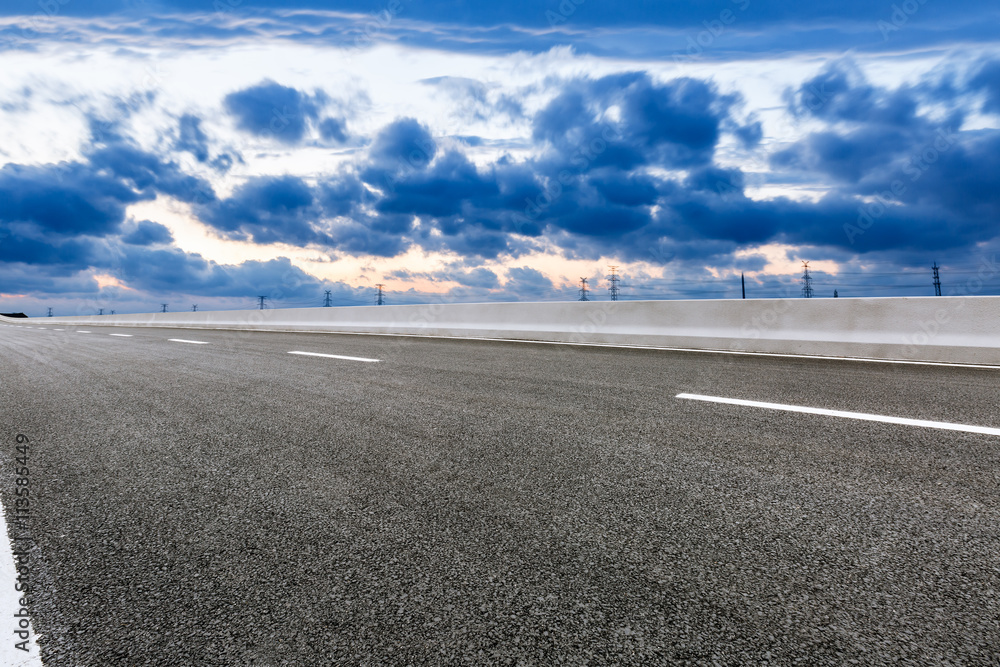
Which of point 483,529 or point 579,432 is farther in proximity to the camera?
point 579,432

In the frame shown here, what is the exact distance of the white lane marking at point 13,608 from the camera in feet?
5.72

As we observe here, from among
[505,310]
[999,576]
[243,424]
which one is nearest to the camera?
[999,576]

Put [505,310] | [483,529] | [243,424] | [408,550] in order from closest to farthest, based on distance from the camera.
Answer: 1. [408,550]
2. [483,529]
3. [243,424]
4. [505,310]

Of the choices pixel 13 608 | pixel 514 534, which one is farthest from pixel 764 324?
pixel 13 608

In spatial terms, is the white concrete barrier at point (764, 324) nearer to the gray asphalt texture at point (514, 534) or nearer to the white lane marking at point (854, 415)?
the gray asphalt texture at point (514, 534)

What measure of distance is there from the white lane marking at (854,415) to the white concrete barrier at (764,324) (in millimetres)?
5341

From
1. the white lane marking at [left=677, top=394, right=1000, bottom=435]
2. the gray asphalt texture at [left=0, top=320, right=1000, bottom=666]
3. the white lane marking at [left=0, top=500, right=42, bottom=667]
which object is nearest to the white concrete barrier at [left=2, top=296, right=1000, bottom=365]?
the gray asphalt texture at [left=0, top=320, right=1000, bottom=666]

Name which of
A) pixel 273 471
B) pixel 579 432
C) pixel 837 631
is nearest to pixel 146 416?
pixel 273 471

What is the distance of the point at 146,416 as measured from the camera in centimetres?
509

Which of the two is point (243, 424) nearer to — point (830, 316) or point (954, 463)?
point (954, 463)

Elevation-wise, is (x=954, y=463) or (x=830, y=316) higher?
(x=830, y=316)

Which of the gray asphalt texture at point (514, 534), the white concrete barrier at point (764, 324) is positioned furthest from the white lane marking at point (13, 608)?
the white concrete barrier at point (764, 324)

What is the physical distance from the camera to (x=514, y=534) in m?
2.46

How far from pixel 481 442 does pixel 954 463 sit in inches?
116
